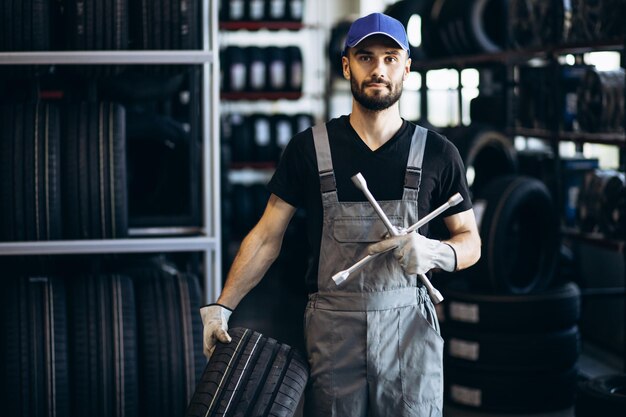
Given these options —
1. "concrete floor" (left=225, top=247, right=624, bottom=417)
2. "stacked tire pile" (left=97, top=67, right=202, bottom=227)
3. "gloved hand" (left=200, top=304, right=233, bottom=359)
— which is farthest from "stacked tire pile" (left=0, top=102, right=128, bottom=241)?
"concrete floor" (left=225, top=247, right=624, bottom=417)

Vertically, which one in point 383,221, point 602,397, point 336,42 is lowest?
point 602,397

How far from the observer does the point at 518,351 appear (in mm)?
5082

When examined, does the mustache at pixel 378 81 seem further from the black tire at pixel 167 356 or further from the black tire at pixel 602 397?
the black tire at pixel 602 397

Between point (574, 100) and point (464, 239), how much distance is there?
348 centimetres

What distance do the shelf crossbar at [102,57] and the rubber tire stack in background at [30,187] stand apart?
0.28 m

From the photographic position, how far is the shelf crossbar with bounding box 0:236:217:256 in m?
3.87

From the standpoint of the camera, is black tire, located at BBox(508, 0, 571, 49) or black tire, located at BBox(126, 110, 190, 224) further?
black tire, located at BBox(508, 0, 571, 49)

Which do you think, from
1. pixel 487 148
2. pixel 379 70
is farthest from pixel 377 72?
pixel 487 148

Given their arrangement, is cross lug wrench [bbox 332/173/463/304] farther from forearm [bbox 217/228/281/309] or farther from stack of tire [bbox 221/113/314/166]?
stack of tire [bbox 221/113/314/166]

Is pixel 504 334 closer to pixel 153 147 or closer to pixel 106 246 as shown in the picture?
pixel 153 147

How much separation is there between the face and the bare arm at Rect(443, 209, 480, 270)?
0.39 meters

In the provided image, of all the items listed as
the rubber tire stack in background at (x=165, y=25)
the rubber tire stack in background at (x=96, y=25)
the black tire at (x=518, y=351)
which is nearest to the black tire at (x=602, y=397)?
the black tire at (x=518, y=351)

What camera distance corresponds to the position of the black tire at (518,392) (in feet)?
16.6

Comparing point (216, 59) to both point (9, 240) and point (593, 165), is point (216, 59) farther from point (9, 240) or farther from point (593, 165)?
point (593, 165)
